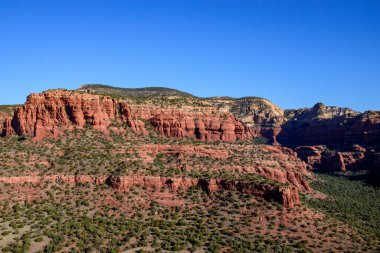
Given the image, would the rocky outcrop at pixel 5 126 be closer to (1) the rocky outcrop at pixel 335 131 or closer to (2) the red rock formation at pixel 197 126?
(2) the red rock formation at pixel 197 126

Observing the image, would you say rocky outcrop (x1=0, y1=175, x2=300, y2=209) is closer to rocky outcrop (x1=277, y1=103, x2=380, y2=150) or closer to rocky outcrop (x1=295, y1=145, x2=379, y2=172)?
rocky outcrop (x1=295, y1=145, x2=379, y2=172)

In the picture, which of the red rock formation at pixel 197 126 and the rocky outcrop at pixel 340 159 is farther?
the rocky outcrop at pixel 340 159

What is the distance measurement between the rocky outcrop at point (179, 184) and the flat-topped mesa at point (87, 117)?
13.8m

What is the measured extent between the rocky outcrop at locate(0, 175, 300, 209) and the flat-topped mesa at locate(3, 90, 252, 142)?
13.8 meters

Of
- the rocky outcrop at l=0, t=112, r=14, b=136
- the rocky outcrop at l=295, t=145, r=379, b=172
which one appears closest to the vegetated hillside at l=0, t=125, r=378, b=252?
the rocky outcrop at l=0, t=112, r=14, b=136

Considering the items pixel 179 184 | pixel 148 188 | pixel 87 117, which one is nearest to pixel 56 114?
pixel 87 117

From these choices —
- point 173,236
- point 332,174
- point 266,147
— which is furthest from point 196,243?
point 332,174

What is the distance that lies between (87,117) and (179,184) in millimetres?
24897

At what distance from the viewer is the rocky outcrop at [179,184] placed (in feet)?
256

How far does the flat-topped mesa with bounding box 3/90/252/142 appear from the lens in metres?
91.4

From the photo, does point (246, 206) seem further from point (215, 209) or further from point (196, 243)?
point (196, 243)

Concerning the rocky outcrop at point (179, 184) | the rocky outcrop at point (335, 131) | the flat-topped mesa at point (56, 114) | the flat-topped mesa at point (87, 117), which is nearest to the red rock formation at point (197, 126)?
the flat-topped mesa at point (87, 117)

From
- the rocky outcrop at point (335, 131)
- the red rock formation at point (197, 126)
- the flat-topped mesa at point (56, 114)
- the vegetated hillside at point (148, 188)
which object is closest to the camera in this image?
the vegetated hillside at point (148, 188)

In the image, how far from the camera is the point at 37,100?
92000mm
